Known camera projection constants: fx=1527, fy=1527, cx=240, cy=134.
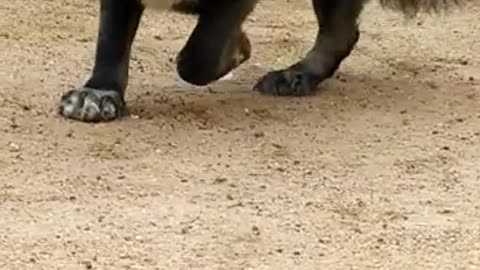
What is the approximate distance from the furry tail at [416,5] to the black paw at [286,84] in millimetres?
394

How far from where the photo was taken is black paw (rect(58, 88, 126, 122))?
175 inches

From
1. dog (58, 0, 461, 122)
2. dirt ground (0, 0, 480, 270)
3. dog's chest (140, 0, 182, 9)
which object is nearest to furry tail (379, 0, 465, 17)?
dirt ground (0, 0, 480, 270)

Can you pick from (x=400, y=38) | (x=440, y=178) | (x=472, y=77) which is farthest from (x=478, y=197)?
(x=400, y=38)

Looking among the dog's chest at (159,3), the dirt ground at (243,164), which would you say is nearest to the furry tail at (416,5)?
the dirt ground at (243,164)

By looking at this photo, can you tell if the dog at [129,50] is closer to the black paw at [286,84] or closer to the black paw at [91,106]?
the black paw at [91,106]

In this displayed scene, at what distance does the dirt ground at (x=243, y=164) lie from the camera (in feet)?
11.0

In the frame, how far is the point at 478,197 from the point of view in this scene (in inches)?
150

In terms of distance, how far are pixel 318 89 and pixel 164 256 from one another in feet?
6.38

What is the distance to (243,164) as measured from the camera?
4.04m

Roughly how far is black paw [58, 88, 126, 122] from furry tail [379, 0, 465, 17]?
1145 mm

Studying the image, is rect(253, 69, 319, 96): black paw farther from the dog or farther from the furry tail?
the furry tail

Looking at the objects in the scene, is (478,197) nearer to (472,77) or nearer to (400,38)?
(472,77)

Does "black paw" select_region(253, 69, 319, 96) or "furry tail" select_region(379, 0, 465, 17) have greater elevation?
"furry tail" select_region(379, 0, 465, 17)

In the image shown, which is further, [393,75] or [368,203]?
[393,75]
